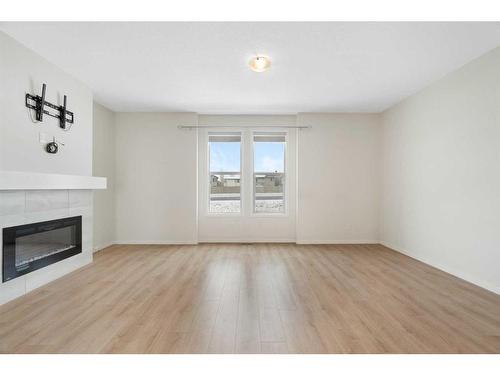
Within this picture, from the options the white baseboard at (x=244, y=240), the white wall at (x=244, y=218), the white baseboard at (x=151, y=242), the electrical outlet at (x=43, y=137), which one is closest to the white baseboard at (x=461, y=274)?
the white baseboard at (x=244, y=240)

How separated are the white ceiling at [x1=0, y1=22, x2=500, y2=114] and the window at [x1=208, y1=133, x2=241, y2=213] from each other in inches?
52.4

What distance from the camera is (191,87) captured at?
4.44 metres

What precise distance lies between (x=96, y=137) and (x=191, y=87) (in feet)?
6.95

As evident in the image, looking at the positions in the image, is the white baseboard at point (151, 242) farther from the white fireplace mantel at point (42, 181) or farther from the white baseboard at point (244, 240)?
the white fireplace mantel at point (42, 181)

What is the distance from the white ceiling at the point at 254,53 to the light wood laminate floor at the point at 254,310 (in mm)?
2618

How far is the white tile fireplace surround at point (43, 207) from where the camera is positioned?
2.83 m

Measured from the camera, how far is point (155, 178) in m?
5.91

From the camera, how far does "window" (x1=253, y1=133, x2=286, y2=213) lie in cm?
618

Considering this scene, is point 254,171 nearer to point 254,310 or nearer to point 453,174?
point 453,174

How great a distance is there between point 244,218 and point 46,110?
3.81m

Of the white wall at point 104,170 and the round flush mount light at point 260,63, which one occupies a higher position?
the round flush mount light at point 260,63

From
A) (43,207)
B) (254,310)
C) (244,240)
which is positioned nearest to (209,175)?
(244,240)
